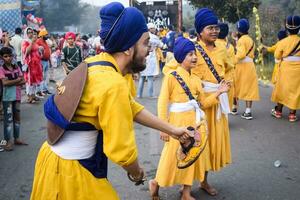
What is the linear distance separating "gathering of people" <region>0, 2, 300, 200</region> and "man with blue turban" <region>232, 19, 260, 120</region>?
2 centimetres

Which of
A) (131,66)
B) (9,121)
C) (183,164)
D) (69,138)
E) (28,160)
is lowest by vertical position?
(28,160)

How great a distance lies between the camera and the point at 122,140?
6.71ft

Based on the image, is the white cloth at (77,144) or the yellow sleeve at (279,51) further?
the yellow sleeve at (279,51)

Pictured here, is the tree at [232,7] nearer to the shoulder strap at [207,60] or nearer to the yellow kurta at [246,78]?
the yellow kurta at [246,78]

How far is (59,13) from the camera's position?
2559 inches

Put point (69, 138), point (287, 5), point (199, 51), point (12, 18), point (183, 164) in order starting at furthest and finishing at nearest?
point (287, 5) → point (12, 18) → point (199, 51) → point (183, 164) → point (69, 138)

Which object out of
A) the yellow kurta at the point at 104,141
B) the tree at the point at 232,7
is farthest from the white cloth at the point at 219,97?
the tree at the point at 232,7

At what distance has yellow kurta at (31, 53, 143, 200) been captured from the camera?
2.04 metres

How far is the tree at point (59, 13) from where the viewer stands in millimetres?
61656

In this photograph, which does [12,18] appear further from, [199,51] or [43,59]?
[199,51]

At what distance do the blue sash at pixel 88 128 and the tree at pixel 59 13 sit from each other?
58348mm

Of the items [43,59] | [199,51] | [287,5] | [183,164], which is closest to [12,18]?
[43,59]

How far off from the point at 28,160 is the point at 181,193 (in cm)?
261

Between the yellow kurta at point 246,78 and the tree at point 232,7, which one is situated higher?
the tree at point 232,7
